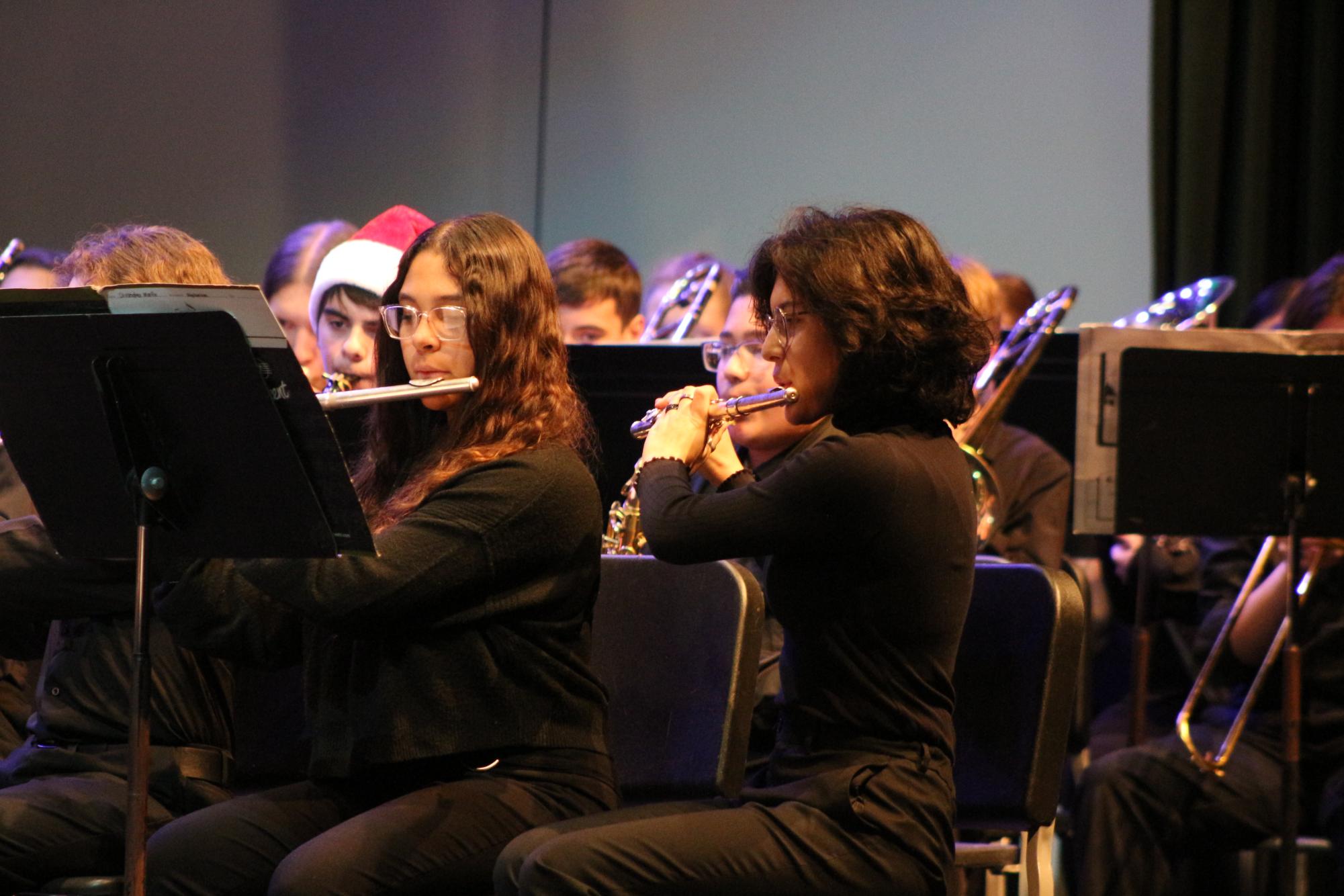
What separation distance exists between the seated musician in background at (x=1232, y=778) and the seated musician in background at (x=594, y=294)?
1591 millimetres

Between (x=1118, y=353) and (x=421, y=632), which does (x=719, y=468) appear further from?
(x=1118, y=353)

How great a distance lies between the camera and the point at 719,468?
7.49 feet

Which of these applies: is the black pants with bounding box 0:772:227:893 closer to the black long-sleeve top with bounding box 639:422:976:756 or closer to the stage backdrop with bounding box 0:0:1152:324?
the black long-sleeve top with bounding box 639:422:976:756

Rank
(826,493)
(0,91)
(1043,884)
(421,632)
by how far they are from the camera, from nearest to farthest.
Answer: (826,493) < (421,632) < (1043,884) < (0,91)

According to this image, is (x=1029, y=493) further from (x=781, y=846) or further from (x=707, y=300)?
(x=781, y=846)

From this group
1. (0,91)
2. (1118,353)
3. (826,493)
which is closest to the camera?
(826,493)

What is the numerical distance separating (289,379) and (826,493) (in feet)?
2.06

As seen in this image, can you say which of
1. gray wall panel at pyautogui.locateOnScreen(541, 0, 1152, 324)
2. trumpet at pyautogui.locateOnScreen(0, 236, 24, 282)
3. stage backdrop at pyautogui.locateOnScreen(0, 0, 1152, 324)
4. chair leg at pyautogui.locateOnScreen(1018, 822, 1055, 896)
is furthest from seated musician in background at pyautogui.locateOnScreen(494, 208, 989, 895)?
gray wall panel at pyautogui.locateOnScreen(541, 0, 1152, 324)

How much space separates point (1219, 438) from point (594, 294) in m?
1.77

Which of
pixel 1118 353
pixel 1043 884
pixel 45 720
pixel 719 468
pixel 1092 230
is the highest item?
pixel 1092 230

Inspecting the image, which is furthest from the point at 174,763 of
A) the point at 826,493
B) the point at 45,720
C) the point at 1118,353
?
the point at 1118,353

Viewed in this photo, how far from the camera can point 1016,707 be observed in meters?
2.30

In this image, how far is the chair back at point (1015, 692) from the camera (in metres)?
2.23

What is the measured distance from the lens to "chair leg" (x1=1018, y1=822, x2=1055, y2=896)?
228 cm
